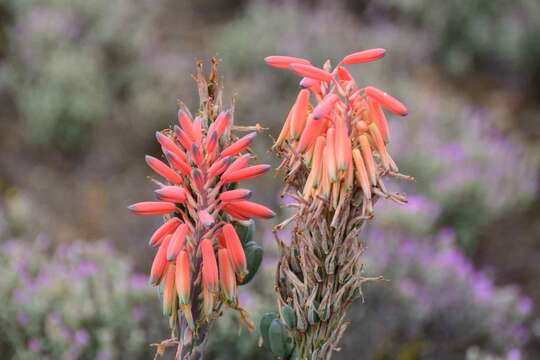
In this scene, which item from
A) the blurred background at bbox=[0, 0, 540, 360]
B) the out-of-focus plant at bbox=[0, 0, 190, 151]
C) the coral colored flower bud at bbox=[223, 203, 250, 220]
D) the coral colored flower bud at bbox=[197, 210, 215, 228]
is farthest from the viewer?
the out-of-focus plant at bbox=[0, 0, 190, 151]

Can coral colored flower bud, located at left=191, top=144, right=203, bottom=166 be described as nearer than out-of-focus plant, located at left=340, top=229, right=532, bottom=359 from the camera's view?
Yes

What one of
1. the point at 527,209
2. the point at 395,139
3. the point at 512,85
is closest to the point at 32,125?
the point at 395,139

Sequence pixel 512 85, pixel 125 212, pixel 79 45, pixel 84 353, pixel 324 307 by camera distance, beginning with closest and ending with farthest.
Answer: pixel 324 307
pixel 84 353
pixel 125 212
pixel 79 45
pixel 512 85

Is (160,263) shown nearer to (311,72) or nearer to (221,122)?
(221,122)

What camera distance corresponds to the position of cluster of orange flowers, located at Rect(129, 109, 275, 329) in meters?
1.32

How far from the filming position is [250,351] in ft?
9.37

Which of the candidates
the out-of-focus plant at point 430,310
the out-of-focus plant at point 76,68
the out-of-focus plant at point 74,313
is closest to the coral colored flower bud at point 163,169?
the out-of-focus plant at point 74,313

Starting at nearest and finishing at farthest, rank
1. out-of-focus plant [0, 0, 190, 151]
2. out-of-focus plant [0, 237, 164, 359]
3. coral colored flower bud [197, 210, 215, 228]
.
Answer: coral colored flower bud [197, 210, 215, 228] → out-of-focus plant [0, 237, 164, 359] → out-of-focus plant [0, 0, 190, 151]

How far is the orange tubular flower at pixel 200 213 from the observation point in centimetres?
132

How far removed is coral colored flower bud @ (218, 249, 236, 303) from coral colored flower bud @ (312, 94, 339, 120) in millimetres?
325

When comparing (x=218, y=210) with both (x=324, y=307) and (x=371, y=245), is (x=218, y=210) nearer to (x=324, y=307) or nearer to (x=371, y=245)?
(x=324, y=307)

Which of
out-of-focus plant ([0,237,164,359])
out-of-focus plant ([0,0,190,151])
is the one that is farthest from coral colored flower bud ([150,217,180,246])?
out-of-focus plant ([0,0,190,151])

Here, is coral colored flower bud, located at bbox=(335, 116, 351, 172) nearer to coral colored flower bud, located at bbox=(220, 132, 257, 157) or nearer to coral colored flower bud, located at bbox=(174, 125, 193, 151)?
coral colored flower bud, located at bbox=(220, 132, 257, 157)

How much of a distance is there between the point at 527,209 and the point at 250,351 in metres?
3.20
